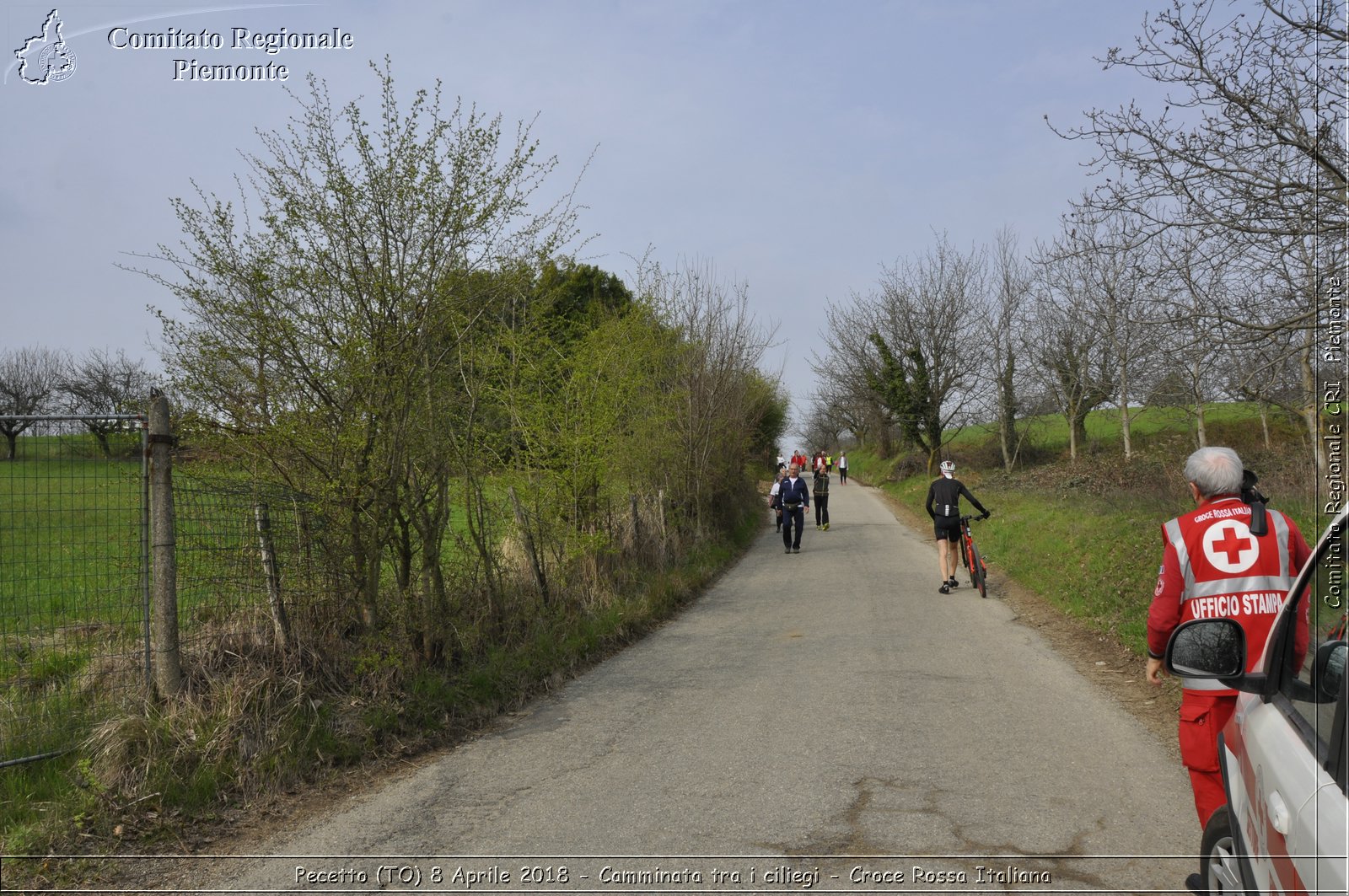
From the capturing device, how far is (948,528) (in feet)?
43.9

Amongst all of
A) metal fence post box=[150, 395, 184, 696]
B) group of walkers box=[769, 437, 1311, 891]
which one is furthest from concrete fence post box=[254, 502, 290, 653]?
group of walkers box=[769, 437, 1311, 891]

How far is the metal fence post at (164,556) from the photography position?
580 centimetres

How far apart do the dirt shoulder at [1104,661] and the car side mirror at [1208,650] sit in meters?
3.12

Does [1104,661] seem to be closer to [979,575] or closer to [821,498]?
[979,575]

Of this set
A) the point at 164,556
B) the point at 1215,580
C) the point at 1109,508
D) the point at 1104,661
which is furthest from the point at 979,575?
the point at 164,556

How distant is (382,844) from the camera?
15.2 ft

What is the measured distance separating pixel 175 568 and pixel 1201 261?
8.27m

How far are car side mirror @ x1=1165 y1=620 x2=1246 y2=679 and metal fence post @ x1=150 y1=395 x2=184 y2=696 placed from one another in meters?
5.53

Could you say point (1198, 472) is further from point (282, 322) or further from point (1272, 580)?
point (282, 322)

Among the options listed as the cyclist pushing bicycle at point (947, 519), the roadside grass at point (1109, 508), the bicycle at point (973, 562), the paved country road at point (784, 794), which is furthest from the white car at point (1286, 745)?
the cyclist pushing bicycle at point (947, 519)

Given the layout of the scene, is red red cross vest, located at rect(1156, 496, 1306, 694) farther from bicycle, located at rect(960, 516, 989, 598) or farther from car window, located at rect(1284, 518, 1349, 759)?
bicycle, located at rect(960, 516, 989, 598)

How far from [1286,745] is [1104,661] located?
6.96 m

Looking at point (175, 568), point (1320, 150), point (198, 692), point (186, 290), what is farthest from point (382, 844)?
point (1320, 150)

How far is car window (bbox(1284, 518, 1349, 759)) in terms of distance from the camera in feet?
7.80
